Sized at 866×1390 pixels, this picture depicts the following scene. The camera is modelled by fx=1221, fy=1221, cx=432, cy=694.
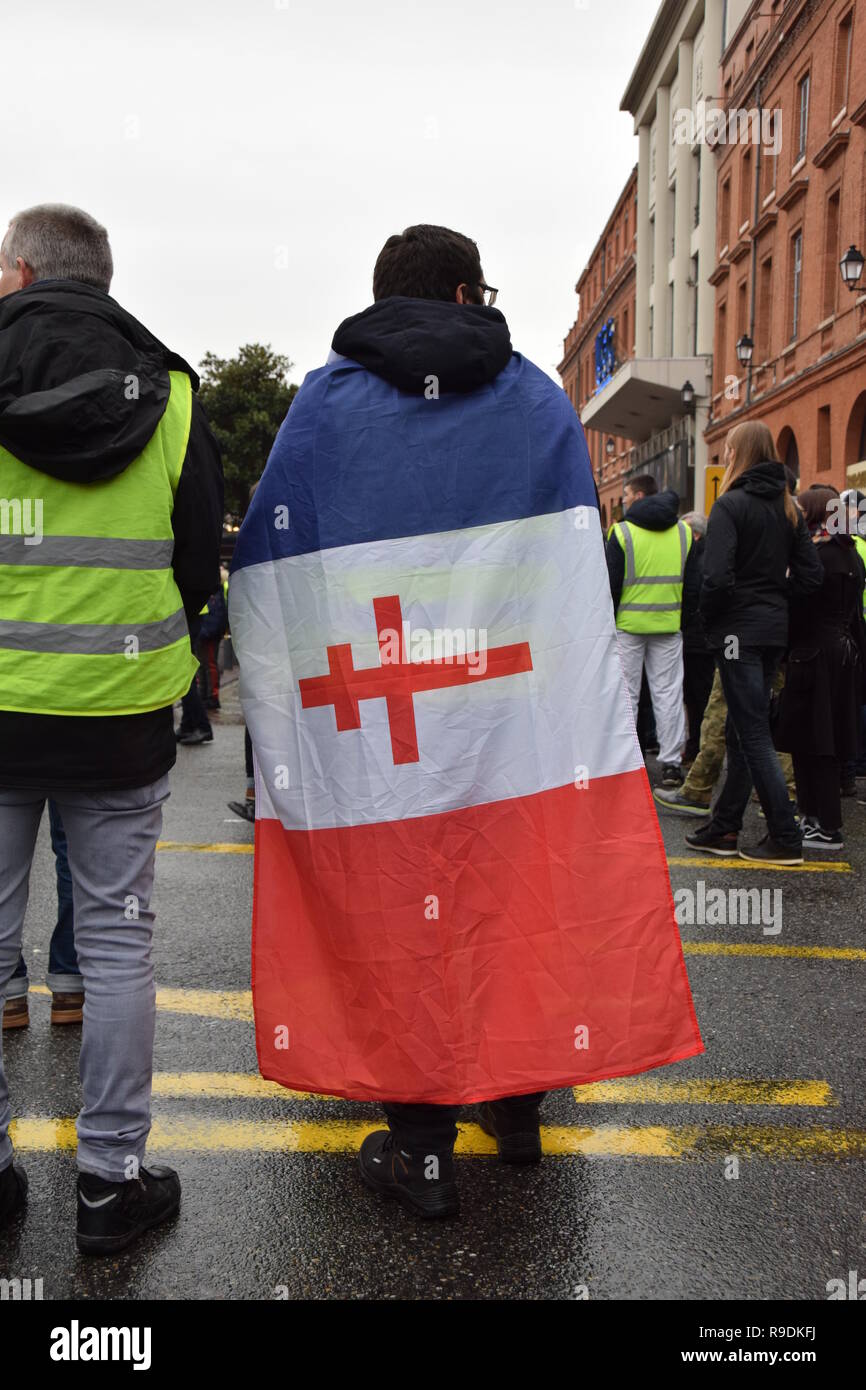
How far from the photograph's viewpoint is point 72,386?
7.53 ft

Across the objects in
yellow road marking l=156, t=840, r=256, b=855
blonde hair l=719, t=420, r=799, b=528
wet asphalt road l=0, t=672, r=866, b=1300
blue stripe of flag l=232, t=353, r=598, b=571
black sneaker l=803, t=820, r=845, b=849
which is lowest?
wet asphalt road l=0, t=672, r=866, b=1300

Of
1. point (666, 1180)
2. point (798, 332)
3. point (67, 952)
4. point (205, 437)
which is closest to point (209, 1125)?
point (67, 952)

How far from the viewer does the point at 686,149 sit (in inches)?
1470

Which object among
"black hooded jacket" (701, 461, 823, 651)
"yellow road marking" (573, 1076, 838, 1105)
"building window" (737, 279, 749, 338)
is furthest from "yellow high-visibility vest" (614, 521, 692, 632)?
"building window" (737, 279, 749, 338)

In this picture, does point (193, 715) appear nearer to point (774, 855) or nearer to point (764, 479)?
point (774, 855)

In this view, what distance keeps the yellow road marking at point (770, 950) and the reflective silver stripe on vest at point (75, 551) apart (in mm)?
2926

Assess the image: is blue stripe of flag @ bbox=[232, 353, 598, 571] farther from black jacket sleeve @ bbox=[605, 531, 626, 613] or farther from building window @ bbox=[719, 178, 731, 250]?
building window @ bbox=[719, 178, 731, 250]

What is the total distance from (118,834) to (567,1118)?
147cm

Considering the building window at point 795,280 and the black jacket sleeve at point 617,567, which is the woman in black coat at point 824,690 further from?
the building window at point 795,280

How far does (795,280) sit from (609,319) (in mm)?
29106

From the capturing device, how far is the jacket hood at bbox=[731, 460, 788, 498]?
5824 mm

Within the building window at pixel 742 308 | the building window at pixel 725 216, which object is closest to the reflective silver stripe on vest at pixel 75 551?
the building window at pixel 742 308

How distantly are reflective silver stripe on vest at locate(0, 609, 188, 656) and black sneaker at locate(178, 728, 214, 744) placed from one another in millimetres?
8092
